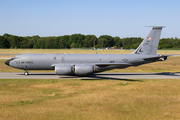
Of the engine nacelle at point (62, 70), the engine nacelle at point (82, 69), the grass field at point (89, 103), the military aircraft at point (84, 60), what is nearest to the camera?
the grass field at point (89, 103)

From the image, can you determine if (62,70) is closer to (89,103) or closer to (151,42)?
(89,103)

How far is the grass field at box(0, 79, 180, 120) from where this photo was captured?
15.9 m

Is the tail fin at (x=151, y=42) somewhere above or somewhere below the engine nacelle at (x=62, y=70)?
above

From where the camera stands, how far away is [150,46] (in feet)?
128

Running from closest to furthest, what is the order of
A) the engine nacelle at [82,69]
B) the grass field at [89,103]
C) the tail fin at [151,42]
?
1. the grass field at [89,103]
2. the engine nacelle at [82,69]
3. the tail fin at [151,42]

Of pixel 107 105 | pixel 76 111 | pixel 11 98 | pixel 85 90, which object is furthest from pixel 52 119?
pixel 85 90

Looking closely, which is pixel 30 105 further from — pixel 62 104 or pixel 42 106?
pixel 62 104

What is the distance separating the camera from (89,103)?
63.1 ft

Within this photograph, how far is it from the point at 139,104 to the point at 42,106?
29.8 feet

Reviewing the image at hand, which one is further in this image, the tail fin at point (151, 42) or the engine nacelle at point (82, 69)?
the tail fin at point (151, 42)

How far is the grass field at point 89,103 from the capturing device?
15.9 m

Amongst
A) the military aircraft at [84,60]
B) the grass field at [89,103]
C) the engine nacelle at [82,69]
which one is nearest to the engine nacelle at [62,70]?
the military aircraft at [84,60]

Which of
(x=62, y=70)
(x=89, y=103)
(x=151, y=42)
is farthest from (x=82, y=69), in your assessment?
(x=151, y=42)

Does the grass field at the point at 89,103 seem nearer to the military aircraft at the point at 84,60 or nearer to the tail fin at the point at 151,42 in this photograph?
the military aircraft at the point at 84,60
